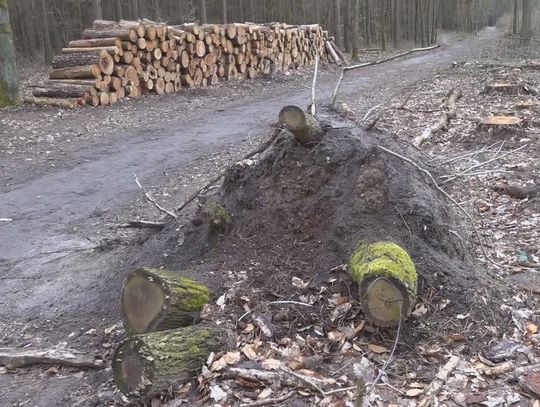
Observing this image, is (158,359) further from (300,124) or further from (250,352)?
(300,124)

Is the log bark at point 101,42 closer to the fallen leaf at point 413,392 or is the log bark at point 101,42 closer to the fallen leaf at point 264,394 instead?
the fallen leaf at point 264,394

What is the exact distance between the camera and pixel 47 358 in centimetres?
393

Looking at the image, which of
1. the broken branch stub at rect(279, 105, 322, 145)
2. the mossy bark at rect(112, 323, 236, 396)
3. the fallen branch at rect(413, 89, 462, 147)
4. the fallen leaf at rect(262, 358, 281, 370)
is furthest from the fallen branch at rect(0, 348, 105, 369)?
the fallen branch at rect(413, 89, 462, 147)

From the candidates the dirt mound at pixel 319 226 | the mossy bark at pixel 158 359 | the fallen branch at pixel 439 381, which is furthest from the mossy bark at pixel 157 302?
the fallen branch at pixel 439 381

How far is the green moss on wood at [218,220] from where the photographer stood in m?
4.65

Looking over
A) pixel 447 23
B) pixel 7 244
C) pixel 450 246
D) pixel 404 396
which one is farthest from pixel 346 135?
pixel 447 23

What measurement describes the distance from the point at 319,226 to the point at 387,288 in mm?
1096

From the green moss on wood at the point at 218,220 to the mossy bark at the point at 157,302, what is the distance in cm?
92

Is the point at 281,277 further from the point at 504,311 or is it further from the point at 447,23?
the point at 447,23

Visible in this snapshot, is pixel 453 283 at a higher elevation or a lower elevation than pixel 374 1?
lower

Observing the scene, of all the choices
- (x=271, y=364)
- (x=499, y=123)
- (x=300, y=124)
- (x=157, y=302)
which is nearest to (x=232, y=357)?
(x=271, y=364)

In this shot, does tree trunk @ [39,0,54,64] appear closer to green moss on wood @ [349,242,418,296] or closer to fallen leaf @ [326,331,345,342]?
green moss on wood @ [349,242,418,296]

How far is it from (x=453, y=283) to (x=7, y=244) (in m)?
4.57

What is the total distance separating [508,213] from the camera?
593 centimetres
